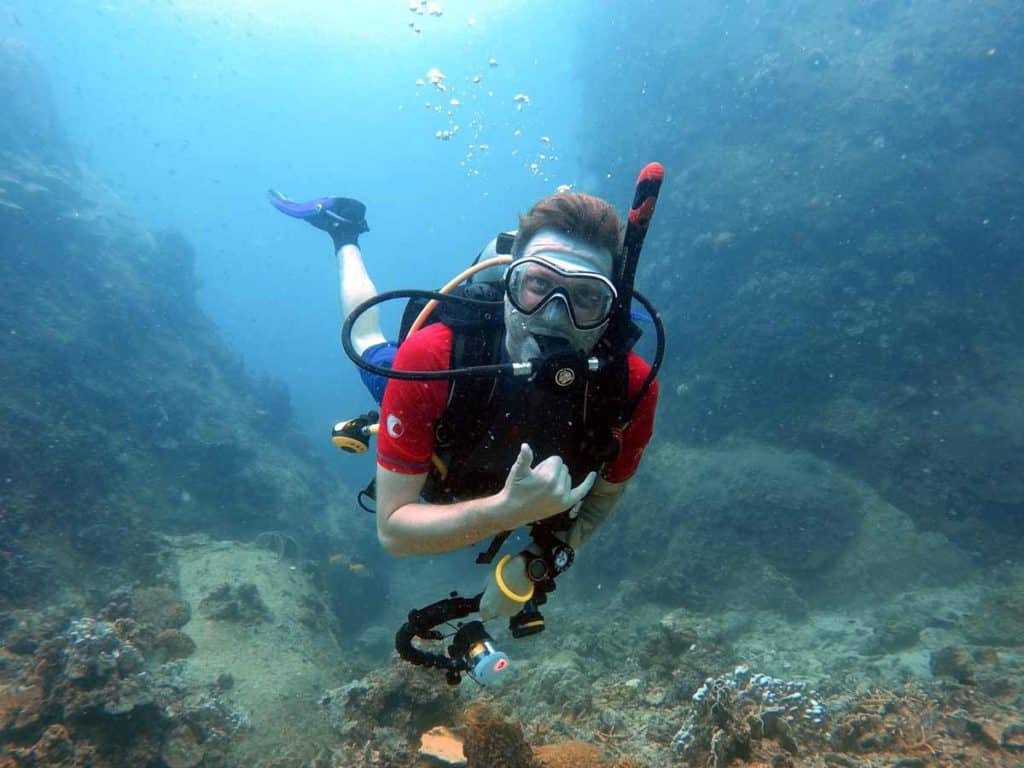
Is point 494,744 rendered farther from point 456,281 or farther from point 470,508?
point 456,281

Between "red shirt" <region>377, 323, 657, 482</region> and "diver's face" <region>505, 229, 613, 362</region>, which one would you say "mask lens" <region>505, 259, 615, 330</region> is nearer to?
"diver's face" <region>505, 229, 613, 362</region>

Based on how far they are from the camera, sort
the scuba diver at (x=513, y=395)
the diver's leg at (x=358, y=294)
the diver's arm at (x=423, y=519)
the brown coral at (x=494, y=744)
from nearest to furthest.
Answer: the diver's arm at (x=423, y=519) < the scuba diver at (x=513, y=395) < the brown coral at (x=494, y=744) < the diver's leg at (x=358, y=294)

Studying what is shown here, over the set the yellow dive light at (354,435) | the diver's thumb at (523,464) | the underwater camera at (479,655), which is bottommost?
the underwater camera at (479,655)

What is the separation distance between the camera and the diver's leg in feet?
16.8

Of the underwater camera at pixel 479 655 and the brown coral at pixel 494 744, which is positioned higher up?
the underwater camera at pixel 479 655

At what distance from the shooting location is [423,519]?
7.42 feet

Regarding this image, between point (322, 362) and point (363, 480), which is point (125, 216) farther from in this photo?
point (322, 362)

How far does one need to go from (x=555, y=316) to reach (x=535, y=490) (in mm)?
1125

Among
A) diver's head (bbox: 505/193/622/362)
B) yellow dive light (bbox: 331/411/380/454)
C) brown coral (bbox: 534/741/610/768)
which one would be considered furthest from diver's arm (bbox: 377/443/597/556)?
brown coral (bbox: 534/741/610/768)

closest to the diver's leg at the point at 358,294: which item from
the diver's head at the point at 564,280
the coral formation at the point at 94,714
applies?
the diver's head at the point at 564,280

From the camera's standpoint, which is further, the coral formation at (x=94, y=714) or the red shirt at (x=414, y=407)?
the coral formation at (x=94, y=714)

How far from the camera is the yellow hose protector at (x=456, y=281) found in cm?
313

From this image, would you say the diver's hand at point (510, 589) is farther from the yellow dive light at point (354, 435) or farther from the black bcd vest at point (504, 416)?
the yellow dive light at point (354, 435)

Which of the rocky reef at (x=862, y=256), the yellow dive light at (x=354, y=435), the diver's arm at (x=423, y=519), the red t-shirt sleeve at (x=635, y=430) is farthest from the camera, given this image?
the rocky reef at (x=862, y=256)
